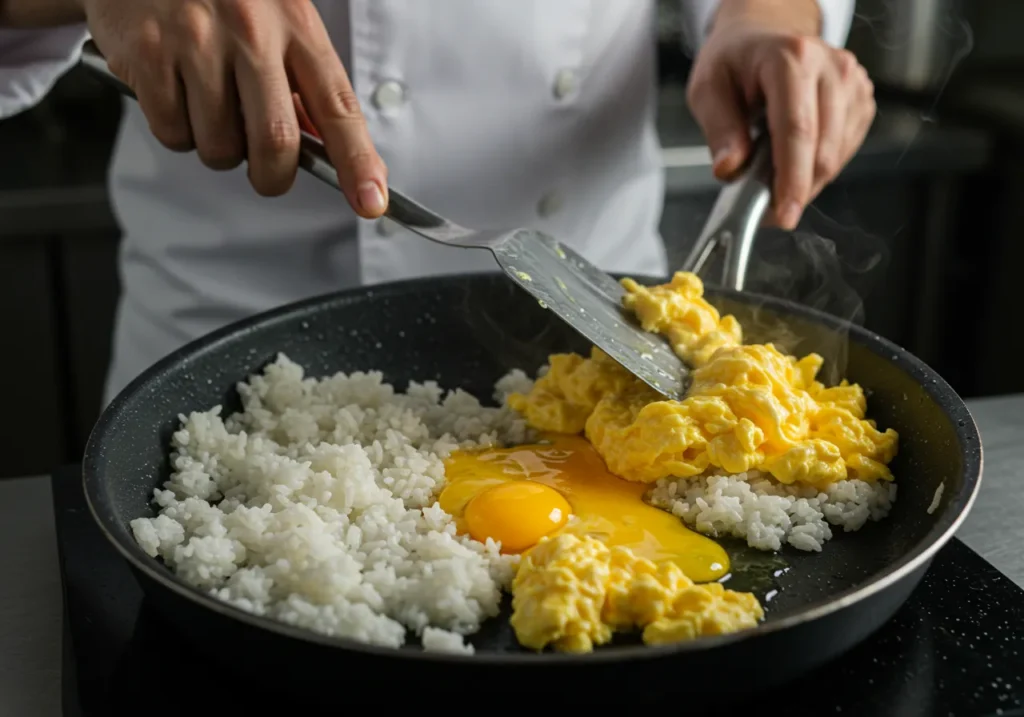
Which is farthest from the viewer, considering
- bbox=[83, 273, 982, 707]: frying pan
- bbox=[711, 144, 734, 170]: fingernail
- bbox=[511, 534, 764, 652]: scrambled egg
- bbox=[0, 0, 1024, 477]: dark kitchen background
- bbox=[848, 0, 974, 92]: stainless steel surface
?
bbox=[848, 0, 974, 92]: stainless steel surface

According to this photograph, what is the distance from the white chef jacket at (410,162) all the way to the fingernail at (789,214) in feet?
1.36

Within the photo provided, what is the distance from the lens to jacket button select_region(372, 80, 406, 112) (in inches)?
72.9

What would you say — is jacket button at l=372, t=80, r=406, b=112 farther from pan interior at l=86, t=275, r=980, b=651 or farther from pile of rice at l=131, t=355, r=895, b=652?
pile of rice at l=131, t=355, r=895, b=652

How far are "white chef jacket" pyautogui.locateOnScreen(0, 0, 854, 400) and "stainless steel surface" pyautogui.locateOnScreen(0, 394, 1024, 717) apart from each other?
466mm

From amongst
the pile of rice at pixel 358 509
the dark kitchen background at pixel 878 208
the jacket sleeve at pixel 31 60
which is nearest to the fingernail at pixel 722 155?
the pile of rice at pixel 358 509

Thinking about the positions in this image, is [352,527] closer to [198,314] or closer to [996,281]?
[198,314]

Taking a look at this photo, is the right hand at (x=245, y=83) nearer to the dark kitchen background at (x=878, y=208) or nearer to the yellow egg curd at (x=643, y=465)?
the yellow egg curd at (x=643, y=465)

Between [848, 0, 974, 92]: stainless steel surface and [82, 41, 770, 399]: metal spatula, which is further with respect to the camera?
[848, 0, 974, 92]: stainless steel surface

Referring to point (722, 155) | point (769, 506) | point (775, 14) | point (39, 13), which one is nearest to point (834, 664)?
point (769, 506)

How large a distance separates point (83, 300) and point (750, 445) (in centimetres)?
207

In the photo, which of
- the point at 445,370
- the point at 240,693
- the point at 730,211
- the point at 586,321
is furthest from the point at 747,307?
the point at 240,693

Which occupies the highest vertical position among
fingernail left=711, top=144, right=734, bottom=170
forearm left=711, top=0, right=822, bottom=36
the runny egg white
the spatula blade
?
forearm left=711, top=0, right=822, bottom=36

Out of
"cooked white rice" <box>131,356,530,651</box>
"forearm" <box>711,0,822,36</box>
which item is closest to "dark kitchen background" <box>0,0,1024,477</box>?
"forearm" <box>711,0,822,36</box>

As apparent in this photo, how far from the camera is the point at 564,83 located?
197 centimetres
